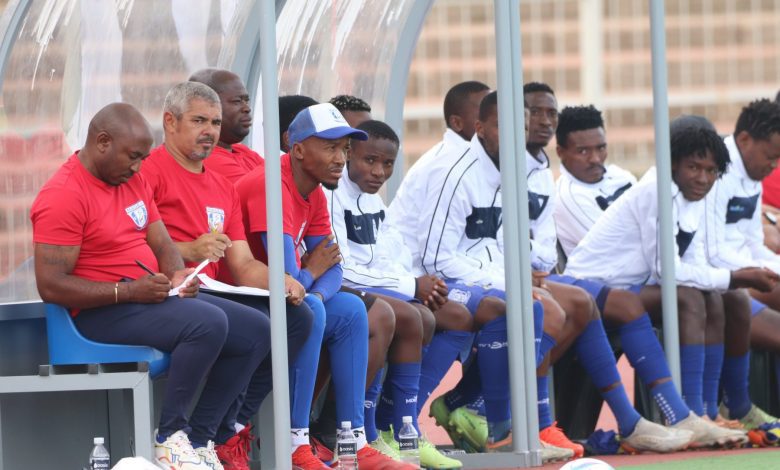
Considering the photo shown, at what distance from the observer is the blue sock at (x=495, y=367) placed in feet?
22.6

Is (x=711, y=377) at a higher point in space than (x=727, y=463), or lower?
higher

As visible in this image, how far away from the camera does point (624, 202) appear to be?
8.02 metres

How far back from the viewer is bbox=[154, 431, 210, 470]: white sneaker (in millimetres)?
5238

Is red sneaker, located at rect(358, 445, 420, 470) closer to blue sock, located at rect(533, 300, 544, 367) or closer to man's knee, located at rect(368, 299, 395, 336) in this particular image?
man's knee, located at rect(368, 299, 395, 336)

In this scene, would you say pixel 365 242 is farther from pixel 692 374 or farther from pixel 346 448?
pixel 692 374

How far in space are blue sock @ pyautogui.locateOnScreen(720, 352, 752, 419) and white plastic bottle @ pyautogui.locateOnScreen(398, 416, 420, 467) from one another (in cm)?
238

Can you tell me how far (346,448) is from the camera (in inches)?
233

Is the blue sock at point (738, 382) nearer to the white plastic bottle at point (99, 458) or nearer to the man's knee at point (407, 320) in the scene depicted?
the man's knee at point (407, 320)

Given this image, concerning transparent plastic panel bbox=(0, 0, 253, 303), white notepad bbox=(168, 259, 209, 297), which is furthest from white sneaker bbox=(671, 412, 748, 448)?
white notepad bbox=(168, 259, 209, 297)

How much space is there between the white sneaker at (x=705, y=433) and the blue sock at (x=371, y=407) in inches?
68.4

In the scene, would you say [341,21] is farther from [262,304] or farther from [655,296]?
[262,304]

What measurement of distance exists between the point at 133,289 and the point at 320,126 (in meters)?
1.14

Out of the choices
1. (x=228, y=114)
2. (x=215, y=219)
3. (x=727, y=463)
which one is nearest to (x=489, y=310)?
(x=727, y=463)

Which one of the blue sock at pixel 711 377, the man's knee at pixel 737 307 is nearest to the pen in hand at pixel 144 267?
the blue sock at pixel 711 377
